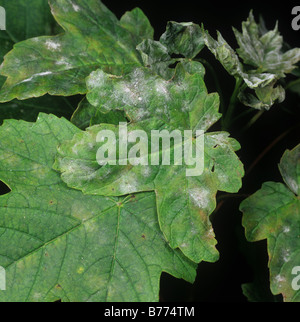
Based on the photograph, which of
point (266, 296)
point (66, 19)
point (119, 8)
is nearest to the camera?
point (66, 19)

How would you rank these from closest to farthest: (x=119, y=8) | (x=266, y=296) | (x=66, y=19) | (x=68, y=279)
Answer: (x=68, y=279)
(x=66, y=19)
(x=266, y=296)
(x=119, y=8)

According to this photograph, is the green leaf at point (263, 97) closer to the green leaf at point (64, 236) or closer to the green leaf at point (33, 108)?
the green leaf at point (64, 236)

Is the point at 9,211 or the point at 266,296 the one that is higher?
the point at 9,211

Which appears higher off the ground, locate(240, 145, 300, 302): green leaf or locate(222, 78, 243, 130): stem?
locate(222, 78, 243, 130): stem

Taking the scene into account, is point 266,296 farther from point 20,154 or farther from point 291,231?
point 20,154

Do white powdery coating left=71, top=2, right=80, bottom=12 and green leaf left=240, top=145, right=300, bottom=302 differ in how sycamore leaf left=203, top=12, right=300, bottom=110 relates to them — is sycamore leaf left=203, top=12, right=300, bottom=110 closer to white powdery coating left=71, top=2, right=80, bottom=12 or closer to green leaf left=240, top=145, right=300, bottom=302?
green leaf left=240, top=145, right=300, bottom=302

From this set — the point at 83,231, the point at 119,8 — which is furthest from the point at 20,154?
the point at 119,8

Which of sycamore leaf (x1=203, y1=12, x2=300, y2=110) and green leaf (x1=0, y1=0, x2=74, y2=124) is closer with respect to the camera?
sycamore leaf (x1=203, y1=12, x2=300, y2=110)

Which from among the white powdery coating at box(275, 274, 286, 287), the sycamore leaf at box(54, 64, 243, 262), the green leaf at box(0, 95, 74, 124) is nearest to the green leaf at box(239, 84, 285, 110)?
the sycamore leaf at box(54, 64, 243, 262)
